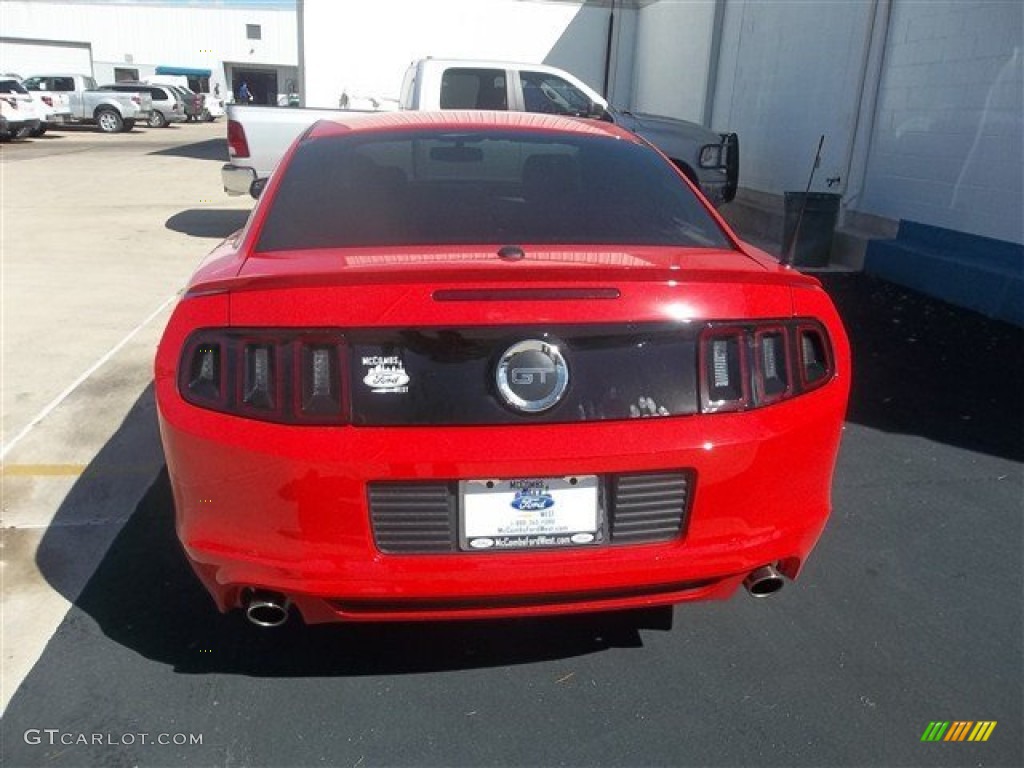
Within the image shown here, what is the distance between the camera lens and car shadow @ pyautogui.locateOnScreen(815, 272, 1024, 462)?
4633mm

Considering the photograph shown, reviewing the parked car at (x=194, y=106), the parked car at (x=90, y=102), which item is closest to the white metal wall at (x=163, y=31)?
the parked car at (x=194, y=106)

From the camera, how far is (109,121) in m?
31.0

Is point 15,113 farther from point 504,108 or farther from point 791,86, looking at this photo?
point 791,86

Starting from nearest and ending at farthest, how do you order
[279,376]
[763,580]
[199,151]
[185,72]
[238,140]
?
[279,376]
[763,580]
[238,140]
[199,151]
[185,72]

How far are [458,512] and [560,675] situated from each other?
824 millimetres

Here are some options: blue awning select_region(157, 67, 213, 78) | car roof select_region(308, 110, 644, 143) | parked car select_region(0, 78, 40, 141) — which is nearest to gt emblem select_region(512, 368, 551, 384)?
car roof select_region(308, 110, 644, 143)

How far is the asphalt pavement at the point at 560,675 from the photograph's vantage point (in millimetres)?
2354

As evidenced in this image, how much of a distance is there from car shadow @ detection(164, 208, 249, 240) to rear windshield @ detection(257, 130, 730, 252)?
7.43 m

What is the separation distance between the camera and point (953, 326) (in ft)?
22.4

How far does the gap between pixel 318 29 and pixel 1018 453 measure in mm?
13718

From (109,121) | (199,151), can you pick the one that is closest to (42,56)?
(109,121)

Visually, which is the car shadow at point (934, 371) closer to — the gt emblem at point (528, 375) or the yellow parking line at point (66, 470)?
the gt emblem at point (528, 375)

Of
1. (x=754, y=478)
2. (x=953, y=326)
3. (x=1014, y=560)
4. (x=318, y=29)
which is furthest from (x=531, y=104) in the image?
(x=754, y=478)

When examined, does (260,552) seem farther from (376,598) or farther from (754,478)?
(754,478)
